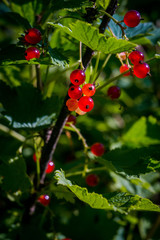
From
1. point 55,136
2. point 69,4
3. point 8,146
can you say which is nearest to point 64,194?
point 55,136

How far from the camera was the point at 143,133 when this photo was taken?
1617 mm

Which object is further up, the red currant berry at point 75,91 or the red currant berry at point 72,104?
the red currant berry at point 75,91

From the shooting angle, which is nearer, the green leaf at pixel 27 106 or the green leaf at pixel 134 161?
the green leaf at pixel 134 161

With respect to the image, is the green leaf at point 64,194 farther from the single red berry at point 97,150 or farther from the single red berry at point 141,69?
the single red berry at point 141,69

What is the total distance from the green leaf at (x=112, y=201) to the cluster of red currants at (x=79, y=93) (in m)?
0.25

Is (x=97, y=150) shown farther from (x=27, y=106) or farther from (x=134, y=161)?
(x=27, y=106)

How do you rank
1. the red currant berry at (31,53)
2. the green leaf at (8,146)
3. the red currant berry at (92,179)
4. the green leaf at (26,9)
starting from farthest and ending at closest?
1. the red currant berry at (92,179)
2. the green leaf at (26,9)
3. the green leaf at (8,146)
4. the red currant berry at (31,53)

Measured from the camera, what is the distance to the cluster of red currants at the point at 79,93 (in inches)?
34.9

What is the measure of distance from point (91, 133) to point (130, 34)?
64 cm

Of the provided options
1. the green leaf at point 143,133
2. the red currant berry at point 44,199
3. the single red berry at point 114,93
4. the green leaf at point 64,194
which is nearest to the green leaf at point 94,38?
the single red berry at point 114,93

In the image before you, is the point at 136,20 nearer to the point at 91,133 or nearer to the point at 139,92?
the point at 91,133

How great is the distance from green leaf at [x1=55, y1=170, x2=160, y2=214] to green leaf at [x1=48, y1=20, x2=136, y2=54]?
435 millimetres

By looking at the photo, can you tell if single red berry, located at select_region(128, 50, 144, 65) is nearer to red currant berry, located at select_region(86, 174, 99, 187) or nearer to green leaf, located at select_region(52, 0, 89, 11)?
green leaf, located at select_region(52, 0, 89, 11)

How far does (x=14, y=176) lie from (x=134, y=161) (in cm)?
52
